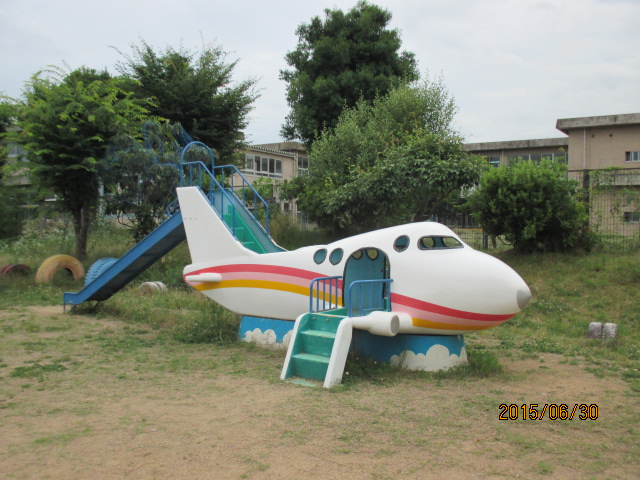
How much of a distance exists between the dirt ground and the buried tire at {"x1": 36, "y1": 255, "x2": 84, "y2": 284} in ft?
29.1

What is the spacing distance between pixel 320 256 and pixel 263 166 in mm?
29176

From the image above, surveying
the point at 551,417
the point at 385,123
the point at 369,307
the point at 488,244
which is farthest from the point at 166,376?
the point at 385,123

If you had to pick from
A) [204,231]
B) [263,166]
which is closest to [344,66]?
[263,166]

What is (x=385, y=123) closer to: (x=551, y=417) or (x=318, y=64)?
(x=318, y=64)

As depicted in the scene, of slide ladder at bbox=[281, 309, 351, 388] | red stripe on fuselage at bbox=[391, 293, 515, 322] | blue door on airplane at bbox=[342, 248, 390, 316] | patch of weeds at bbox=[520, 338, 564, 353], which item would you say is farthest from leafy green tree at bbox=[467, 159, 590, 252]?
slide ladder at bbox=[281, 309, 351, 388]

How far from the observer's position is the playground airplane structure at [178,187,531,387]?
791 centimetres

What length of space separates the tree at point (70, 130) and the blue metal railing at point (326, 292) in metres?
11.3

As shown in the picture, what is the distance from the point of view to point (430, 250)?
8.41 metres

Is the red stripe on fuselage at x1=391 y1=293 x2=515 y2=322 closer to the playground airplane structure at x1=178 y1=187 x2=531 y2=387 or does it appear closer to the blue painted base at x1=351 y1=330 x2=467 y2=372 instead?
the playground airplane structure at x1=178 y1=187 x2=531 y2=387

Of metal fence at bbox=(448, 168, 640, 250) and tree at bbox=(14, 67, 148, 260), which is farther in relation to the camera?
tree at bbox=(14, 67, 148, 260)

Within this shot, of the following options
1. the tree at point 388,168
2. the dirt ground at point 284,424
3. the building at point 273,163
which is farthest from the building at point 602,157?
the building at point 273,163

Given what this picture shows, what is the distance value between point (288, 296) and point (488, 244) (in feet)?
34.4

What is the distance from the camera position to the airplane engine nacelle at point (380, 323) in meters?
7.82

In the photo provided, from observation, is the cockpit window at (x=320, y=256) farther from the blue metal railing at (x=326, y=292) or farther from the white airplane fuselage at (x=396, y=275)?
the blue metal railing at (x=326, y=292)
